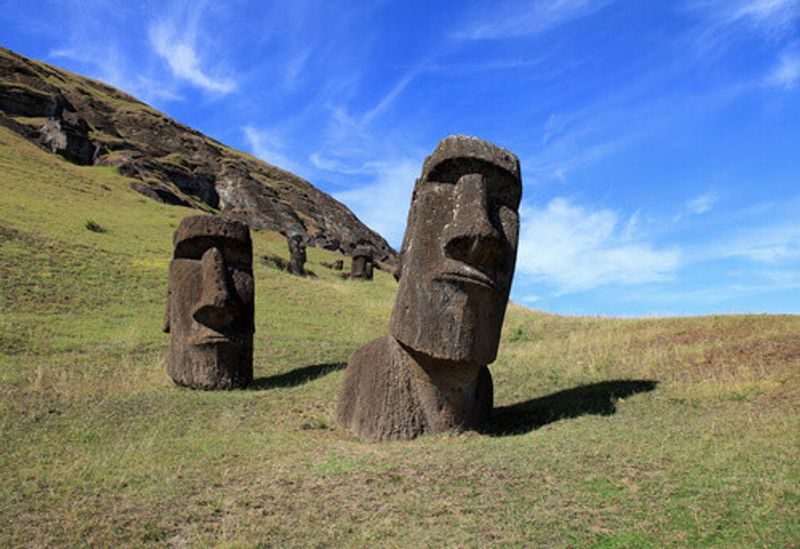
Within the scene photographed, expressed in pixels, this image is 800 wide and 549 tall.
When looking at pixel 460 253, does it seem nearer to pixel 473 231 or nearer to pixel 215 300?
pixel 473 231

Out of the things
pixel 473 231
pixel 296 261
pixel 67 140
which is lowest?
pixel 473 231

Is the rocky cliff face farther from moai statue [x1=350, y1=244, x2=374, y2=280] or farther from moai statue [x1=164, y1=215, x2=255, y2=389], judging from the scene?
moai statue [x1=164, y1=215, x2=255, y2=389]

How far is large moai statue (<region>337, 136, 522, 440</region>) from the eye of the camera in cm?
680

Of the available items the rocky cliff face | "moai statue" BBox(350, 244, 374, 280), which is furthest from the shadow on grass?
the rocky cliff face

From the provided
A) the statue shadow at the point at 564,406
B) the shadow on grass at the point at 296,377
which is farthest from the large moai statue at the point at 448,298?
the shadow on grass at the point at 296,377

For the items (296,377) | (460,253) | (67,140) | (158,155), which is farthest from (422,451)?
(158,155)

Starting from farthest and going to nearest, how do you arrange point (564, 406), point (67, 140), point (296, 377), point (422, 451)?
point (67, 140)
point (296, 377)
point (564, 406)
point (422, 451)

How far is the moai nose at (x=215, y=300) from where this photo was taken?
34.7 feet

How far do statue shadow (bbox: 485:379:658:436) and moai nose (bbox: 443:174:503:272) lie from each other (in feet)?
6.70

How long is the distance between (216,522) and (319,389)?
5.61m

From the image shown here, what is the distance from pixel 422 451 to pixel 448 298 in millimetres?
1593

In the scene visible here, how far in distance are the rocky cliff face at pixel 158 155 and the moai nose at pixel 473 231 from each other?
40.8m

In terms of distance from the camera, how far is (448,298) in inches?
268

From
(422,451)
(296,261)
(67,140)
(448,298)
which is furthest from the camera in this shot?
(67,140)
